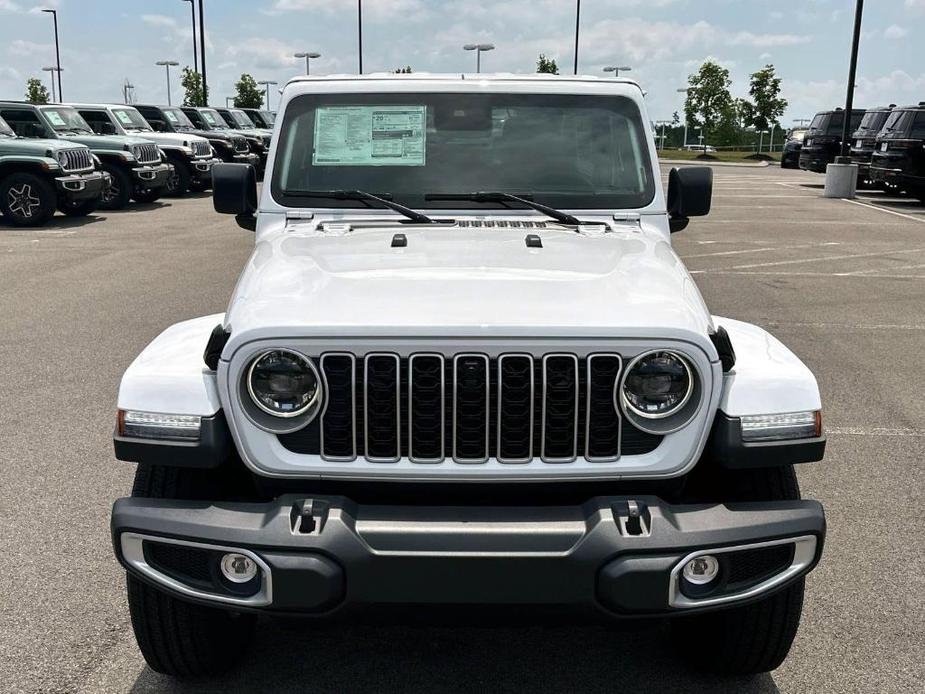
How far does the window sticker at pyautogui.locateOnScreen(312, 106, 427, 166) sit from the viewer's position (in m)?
4.13

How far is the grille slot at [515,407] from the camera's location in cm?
266

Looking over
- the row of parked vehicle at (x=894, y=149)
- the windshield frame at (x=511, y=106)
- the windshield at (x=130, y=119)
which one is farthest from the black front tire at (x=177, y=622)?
the row of parked vehicle at (x=894, y=149)

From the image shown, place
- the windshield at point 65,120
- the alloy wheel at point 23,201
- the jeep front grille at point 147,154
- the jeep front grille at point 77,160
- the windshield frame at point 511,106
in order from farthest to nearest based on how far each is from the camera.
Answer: the jeep front grille at point 147,154, the windshield at point 65,120, the alloy wheel at point 23,201, the jeep front grille at point 77,160, the windshield frame at point 511,106

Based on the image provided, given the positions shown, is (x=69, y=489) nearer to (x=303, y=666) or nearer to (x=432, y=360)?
(x=303, y=666)

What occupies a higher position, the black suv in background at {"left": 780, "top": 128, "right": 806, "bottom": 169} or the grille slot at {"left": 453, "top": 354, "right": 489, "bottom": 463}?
the grille slot at {"left": 453, "top": 354, "right": 489, "bottom": 463}

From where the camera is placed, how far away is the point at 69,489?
482 cm

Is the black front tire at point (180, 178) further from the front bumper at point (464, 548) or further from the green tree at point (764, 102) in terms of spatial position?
the green tree at point (764, 102)

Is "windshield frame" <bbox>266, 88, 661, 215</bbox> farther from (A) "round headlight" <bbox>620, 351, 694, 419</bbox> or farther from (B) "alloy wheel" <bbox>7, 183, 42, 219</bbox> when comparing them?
(B) "alloy wheel" <bbox>7, 183, 42, 219</bbox>

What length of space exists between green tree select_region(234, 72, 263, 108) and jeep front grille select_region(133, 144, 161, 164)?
127ft

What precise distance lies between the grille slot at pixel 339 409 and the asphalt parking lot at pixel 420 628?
88 cm

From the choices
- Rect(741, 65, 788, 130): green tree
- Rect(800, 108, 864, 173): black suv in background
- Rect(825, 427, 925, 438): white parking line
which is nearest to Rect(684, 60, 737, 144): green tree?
Rect(741, 65, 788, 130): green tree

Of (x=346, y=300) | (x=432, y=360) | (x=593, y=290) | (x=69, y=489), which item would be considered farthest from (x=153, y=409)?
(x=69, y=489)

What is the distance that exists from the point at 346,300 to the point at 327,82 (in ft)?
5.70

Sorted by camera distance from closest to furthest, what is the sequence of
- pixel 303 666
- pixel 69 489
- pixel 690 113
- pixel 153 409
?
1. pixel 153 409
2. pixel 303 666
3. pixel 69 489
4. pixel 690 113
